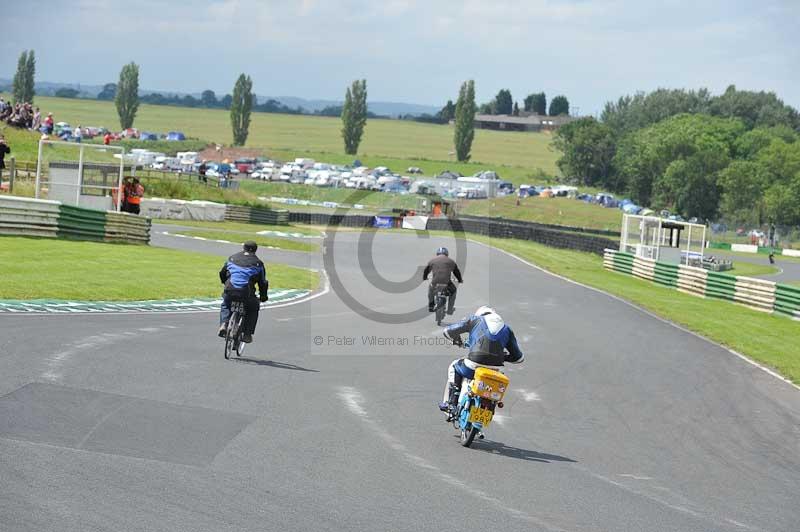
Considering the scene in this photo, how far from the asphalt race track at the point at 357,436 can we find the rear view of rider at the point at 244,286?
63cm

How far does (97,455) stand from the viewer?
9.95 metres

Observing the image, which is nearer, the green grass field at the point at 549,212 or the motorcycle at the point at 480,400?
the motorcycle at the point at 480,400

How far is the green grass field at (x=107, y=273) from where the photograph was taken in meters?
23.4

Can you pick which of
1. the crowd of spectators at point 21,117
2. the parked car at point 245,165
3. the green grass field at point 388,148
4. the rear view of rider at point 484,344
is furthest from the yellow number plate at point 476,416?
the green grass field at point 388,148

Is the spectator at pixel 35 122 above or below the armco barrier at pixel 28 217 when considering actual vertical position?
above

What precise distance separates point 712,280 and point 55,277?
24864mm

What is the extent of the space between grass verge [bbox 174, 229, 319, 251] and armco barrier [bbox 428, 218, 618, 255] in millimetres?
18793

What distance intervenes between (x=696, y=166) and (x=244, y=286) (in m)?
105

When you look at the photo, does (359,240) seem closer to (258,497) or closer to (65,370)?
(65,370)

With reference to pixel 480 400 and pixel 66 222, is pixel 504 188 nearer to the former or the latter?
pixel 66 222

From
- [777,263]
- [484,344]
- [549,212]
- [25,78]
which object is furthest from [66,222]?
[25,78]

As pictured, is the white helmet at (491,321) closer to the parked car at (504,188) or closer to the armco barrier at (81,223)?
the armco barrier at (81,223)

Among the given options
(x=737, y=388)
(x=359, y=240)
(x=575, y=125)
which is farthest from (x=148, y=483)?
(x=575, y=125)

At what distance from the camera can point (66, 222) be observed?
3328 centimetres
